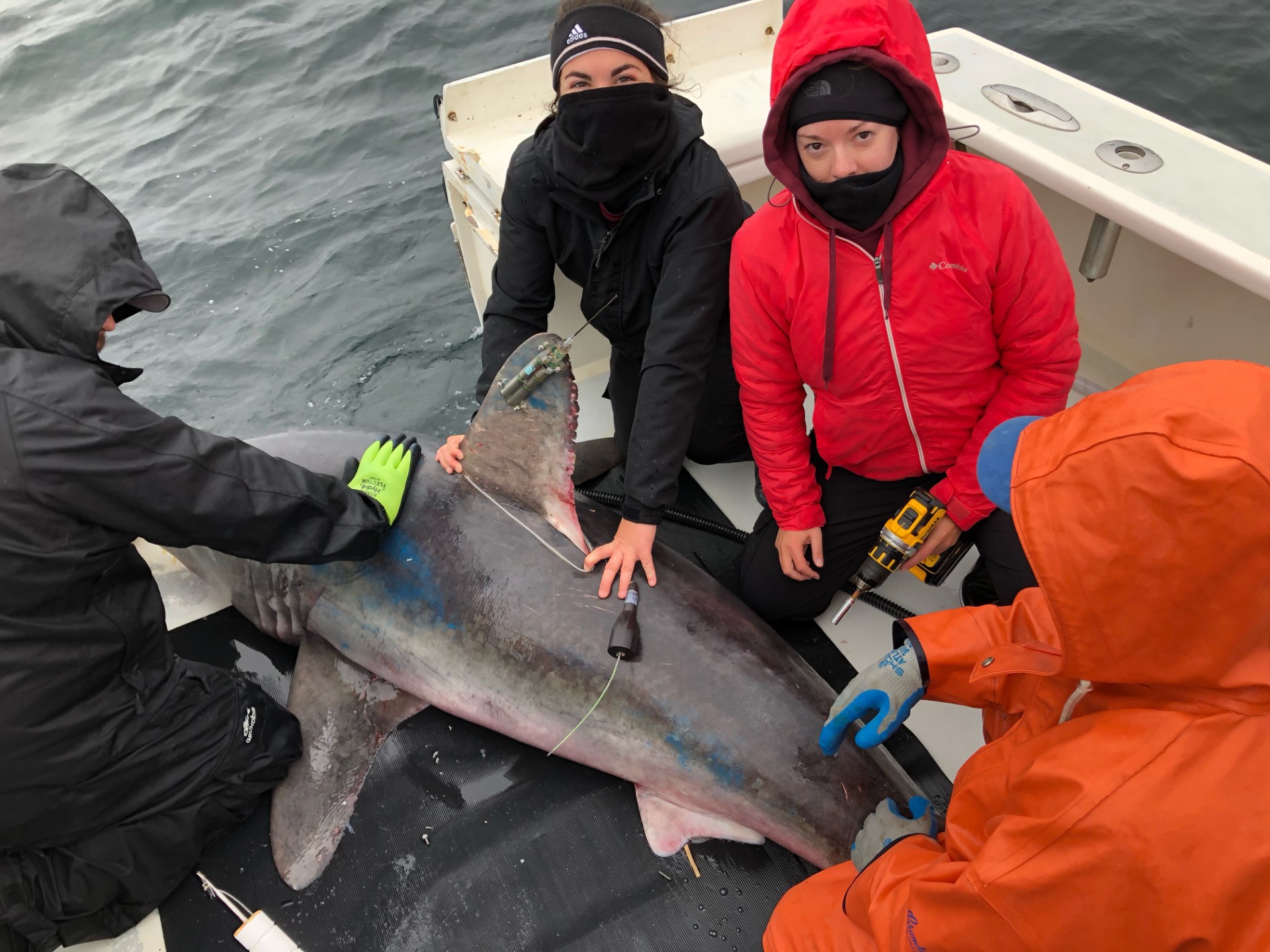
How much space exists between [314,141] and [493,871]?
7.76 m

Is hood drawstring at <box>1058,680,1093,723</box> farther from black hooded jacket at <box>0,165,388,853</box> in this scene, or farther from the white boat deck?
black hooded jacket at <box>0,165,388,853</box>

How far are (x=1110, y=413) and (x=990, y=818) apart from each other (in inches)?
37.5

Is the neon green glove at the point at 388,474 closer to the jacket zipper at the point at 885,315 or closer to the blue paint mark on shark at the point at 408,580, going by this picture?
the blue paint mark on shark at the point at 408,580

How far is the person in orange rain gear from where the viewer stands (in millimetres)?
1233

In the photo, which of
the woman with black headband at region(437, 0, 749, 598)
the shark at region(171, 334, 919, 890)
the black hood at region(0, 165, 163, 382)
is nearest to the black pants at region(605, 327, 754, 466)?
A: the woman with black headband at region(437, 0, 749, 598)

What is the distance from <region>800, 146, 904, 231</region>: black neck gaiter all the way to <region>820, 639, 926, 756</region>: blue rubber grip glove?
128cm

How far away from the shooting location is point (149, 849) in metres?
2.42

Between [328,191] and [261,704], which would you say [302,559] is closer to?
[261,704]

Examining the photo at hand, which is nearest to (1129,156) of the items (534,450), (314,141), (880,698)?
(880,698)

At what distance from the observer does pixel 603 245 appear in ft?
9.71

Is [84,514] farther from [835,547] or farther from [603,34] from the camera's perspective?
[835,547]

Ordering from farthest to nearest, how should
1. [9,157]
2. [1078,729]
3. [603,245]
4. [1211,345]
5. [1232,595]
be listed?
[9,157]
[1211,345]
[603,245]
[1078,729]
[1232,595]

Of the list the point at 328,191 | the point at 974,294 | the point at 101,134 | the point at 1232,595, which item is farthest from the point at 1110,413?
the point at 101,134

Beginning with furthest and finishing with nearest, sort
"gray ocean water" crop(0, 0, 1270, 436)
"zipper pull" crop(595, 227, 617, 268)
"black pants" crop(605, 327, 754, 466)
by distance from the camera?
"gray ocean water" crop(0, 0, 1270, 436) < "black pants" crop(605, 327, 754, 466) < "zipper pull" crop(595, 227, 617, 268)
